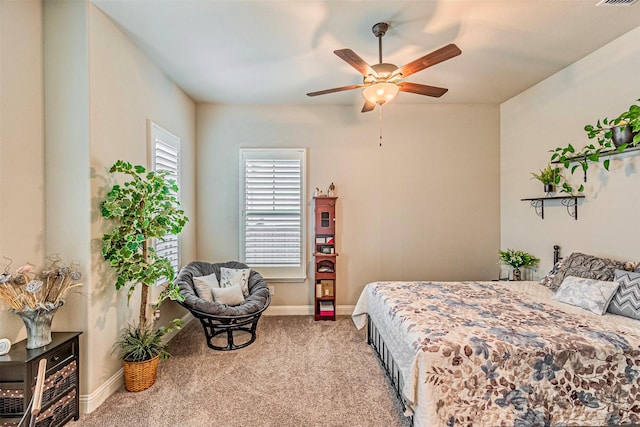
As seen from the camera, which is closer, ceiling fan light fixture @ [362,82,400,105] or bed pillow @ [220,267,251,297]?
ceiling fan light fixture @ [362,82,400,105]

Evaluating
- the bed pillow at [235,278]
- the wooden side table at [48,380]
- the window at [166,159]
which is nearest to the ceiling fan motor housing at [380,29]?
the window at [166,159]

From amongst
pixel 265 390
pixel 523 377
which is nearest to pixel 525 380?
pixel 523 377

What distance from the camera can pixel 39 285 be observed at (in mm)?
1888

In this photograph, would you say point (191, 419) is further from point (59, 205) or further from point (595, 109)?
point (595, 109)

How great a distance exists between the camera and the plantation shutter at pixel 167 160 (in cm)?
315

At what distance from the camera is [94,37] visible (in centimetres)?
226

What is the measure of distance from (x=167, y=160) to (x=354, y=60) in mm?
2399

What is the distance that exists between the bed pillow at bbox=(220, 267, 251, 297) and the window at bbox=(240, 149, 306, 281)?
42cm

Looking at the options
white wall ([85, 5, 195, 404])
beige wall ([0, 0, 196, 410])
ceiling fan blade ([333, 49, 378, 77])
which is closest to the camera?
beige wall ([0, 0, 196, 410])

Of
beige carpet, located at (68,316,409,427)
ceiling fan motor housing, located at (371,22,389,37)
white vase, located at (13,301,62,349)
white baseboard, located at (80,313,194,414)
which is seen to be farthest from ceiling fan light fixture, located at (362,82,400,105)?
white baseboard, located at (80,313,194,414)

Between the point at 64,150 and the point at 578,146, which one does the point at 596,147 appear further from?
the point at 64,150

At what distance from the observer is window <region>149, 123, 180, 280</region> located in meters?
3.13

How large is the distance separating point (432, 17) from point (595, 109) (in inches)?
77.9

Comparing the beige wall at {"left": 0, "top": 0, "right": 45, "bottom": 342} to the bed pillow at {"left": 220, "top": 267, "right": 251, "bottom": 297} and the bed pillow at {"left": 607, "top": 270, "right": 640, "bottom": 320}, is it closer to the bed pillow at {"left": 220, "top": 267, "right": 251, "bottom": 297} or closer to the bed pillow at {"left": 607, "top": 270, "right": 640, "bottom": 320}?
the bed pillow at {"left": 220, "top": 267, "right": 251, "bottom": 297}
